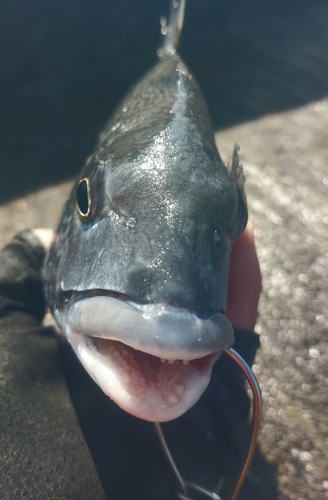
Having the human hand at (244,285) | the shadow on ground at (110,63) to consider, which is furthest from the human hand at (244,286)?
the shadow on ground at (110,63)

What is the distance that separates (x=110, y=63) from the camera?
5176 millimetres

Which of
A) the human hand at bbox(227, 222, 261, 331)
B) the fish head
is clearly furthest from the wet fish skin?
the human hand at bbox(227, 222, 261, 331)

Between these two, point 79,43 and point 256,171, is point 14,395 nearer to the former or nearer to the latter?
point 256,171

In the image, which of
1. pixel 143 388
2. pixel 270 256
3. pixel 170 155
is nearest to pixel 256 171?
pixel 270 256

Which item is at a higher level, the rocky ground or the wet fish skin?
the wet fish skin

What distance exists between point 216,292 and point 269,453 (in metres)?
1.20

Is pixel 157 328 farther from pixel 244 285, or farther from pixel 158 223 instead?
pixel 244 285

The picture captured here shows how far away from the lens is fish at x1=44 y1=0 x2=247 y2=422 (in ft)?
3.92

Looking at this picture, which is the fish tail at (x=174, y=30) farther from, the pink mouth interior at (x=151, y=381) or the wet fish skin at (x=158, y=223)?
the pink mouth interior at (x=151, y=381)

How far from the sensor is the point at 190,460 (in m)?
1.61

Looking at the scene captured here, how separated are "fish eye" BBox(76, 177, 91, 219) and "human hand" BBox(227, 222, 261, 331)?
79 centimetres

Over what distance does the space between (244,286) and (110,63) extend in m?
4.16

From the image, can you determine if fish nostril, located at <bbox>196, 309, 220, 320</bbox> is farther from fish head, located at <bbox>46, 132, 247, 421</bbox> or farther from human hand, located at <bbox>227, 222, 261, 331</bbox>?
human hand, located at <bbox>227, 222, 261, 331</bbox>

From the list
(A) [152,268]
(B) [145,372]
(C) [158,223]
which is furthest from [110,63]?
(B) [145,372]
